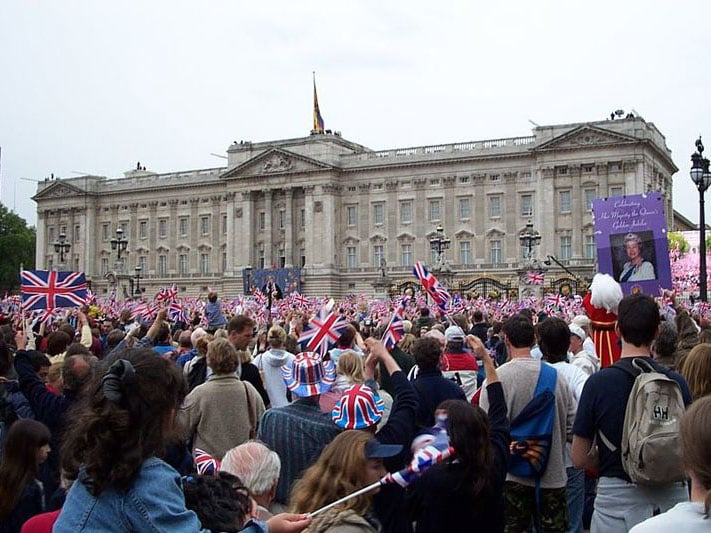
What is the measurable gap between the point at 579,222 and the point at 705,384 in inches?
2250

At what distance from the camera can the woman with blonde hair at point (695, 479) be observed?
2508 mm

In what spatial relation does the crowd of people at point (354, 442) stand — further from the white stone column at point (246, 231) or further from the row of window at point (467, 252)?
the white stone column at point (246, 231)

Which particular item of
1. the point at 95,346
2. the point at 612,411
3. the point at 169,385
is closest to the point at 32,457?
the point at 169,385

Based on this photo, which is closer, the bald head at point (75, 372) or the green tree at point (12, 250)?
the bald head at point (75, 372)

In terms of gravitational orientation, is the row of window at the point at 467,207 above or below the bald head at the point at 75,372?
above

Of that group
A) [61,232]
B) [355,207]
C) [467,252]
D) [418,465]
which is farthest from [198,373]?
[61,232]

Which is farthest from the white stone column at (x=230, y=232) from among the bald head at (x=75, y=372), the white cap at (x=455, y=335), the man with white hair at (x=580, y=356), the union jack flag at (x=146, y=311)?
the bald head at (x=75, y=372)

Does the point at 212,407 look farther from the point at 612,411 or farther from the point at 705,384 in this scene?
the point at 705,384

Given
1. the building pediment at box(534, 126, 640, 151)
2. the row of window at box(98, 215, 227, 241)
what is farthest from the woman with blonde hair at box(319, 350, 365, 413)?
the row of window at box(98, 215, 227, 241)

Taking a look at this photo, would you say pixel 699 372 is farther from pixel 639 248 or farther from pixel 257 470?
pixel 639 248

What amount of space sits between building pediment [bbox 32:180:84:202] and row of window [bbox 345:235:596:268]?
103 feet

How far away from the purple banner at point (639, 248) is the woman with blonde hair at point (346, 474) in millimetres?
10806

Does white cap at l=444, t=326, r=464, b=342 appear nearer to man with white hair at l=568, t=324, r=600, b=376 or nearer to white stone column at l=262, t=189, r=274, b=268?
man with white hair at l=568, t=324, r=600, b=376

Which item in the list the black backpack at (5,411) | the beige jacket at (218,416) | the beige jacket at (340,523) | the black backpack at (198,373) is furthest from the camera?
the black backpack at (198,373)
